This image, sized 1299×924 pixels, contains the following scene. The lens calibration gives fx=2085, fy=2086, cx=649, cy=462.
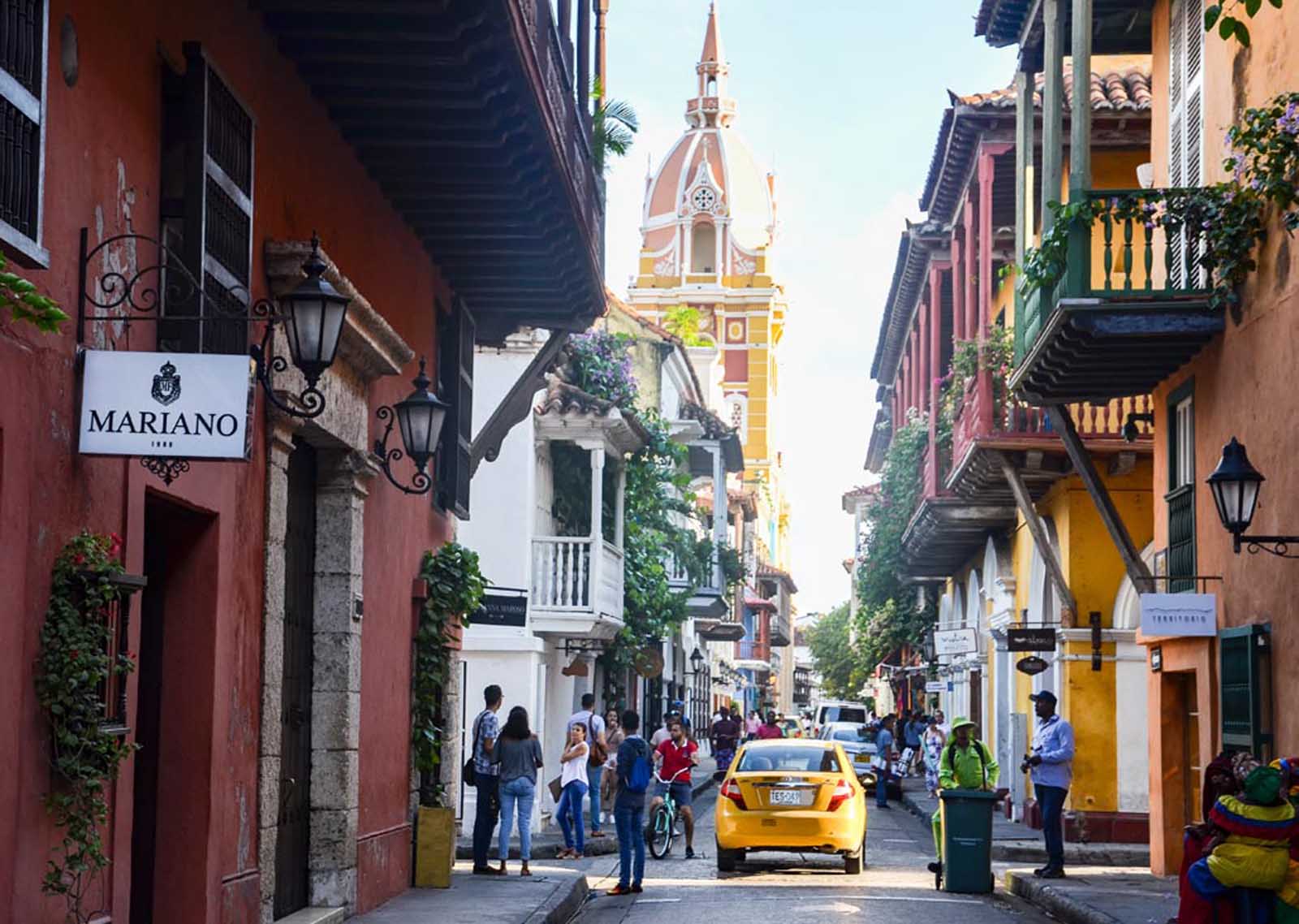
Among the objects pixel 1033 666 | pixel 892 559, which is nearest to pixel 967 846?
pixel 1033 666

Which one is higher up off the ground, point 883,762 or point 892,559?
point 892,559

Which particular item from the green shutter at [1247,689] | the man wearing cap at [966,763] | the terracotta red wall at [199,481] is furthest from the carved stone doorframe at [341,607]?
the green shutter at [1247,689]

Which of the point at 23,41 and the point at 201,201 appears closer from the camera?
the point at 23,41

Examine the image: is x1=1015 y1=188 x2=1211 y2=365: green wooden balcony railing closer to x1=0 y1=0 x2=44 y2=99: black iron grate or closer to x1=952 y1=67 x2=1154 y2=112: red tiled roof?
x1=952 y1=67 x2=1154 y2=112: red tiled roof

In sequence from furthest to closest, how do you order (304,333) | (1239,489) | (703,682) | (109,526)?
1. (703,682)
2. (1239,489)
3. (304,333)
4. (109,526)

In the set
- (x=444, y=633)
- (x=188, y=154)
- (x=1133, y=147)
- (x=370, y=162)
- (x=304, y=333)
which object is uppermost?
(x=1133, y=147)

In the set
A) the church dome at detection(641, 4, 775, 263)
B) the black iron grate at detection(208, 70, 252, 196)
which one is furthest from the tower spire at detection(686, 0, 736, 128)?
the black iron grate at detection(208, 70, 252, 196)

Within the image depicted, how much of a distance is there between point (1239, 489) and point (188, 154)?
7.84m

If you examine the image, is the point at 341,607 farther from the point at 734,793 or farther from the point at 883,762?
the point at 883,762

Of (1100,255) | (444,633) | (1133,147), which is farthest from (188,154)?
(1133,147)

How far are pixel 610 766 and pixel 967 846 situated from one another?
10.8 m

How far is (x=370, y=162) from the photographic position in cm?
1450

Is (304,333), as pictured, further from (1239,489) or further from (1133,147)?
(1133,147)

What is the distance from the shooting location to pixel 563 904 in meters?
16.8
